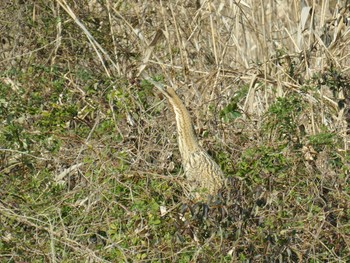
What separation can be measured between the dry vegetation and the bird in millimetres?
101

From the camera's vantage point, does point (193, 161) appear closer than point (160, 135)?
Yes

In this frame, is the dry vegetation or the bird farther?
the bird

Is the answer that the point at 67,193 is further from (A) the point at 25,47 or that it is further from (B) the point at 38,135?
(A) the point at 25,47

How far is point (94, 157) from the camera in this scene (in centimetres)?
521

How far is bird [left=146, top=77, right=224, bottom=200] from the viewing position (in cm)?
483

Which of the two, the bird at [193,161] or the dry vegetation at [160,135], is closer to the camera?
the dry vegetation at [160,135]

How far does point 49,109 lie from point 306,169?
1.96 m

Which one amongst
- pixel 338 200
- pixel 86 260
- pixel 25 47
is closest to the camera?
pixel 86 260

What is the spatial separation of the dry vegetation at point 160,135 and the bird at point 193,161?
101 millimetres

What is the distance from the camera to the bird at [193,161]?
4832 millimetres

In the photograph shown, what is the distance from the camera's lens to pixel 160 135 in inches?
213

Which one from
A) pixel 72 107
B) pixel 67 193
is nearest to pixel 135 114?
pixel 72 107

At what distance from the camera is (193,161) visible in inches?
193

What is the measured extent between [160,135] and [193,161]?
583 millimetres
